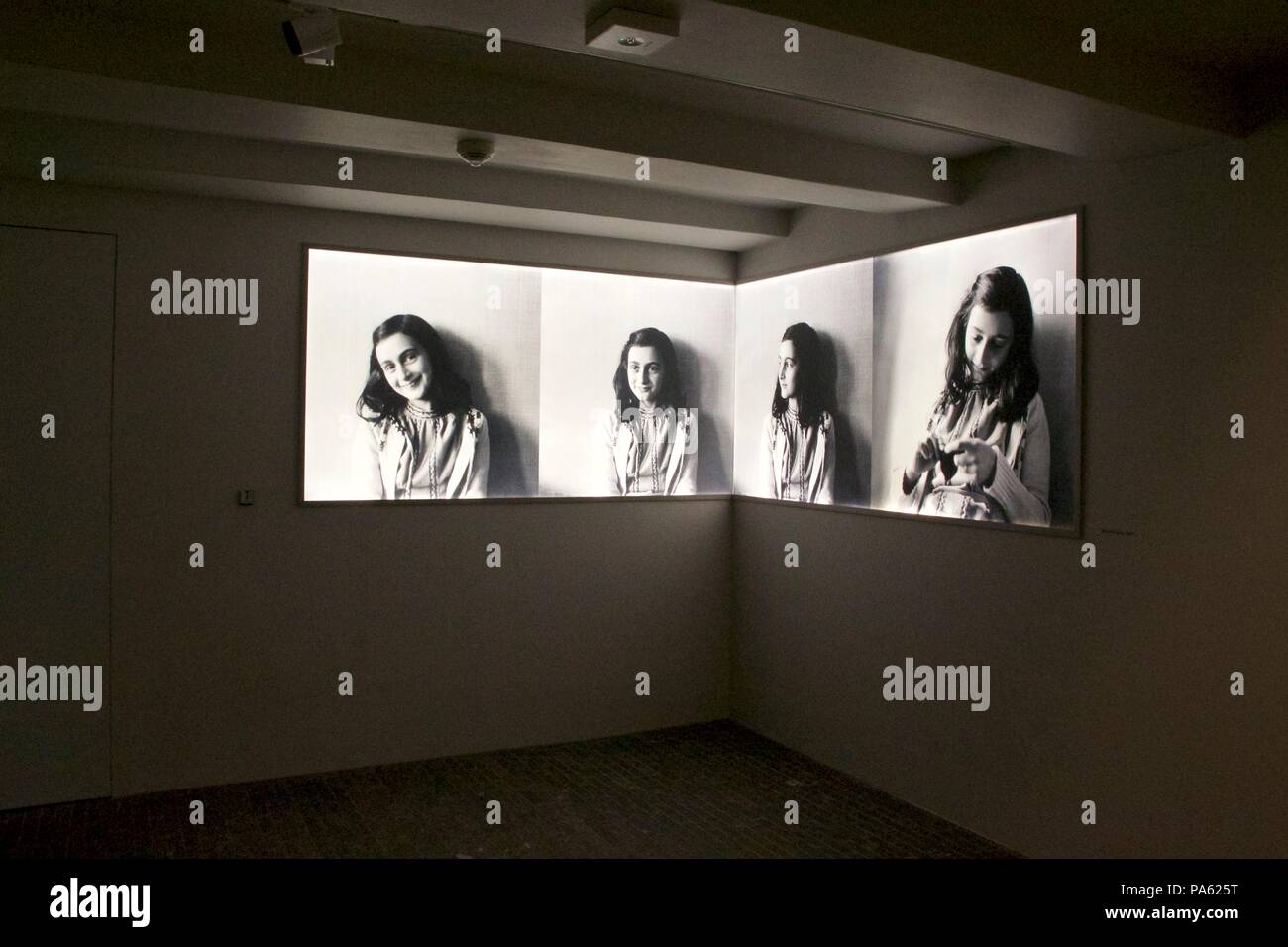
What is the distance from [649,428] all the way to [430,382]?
139cm

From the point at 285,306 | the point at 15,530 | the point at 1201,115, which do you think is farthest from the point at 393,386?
the point at 1201,115

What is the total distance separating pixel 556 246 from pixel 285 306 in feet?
5.02

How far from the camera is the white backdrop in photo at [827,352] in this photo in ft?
17.1

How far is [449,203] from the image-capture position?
4.90 meters

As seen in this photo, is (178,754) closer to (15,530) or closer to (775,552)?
(15,530)

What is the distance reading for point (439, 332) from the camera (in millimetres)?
5402

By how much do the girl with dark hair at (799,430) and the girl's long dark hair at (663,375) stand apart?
0.58m

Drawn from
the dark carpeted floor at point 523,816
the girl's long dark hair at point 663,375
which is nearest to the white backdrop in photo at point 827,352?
the girl's long dark hair at point 663,375

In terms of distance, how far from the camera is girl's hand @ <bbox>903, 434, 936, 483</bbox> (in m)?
4.75

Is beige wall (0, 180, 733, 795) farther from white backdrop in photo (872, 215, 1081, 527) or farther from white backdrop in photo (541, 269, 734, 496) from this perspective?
white backdrop in photo (872, 215, 1081, 527)

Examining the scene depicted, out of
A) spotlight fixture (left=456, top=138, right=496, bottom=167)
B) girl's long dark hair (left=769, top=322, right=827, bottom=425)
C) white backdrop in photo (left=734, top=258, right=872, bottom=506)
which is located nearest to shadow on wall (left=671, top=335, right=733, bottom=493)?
white backdrop in photo (left=734, top=258, right=872, bottom=506)

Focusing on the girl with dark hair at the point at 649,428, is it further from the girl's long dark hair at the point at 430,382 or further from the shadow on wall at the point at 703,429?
the girl's long dark hair at the point at 430,382


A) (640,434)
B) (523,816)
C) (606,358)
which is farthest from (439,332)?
(523,816)

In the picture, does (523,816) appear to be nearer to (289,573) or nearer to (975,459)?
(289,573)
